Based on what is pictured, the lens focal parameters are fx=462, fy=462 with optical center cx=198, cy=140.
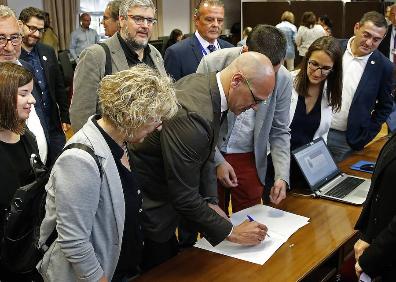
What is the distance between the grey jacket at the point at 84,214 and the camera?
1.35 meters

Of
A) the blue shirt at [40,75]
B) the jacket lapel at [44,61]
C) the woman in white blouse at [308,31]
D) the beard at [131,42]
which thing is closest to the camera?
the beard at [131,42]

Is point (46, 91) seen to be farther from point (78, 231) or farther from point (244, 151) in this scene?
point (78, 231)

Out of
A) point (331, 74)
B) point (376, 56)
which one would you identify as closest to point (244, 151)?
point (331, 74)

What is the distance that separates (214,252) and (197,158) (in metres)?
0.44

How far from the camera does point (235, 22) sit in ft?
41.4

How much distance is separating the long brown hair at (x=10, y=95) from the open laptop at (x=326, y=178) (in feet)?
4.28

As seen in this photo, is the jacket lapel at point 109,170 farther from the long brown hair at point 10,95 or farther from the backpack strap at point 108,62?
the backpack strap at point 108,62

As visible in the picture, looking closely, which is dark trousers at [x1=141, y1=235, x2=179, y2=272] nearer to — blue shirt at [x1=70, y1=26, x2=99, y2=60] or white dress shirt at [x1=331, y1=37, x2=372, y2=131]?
white dress shirt at [x1=331, y1=37, x2=372, y2=131]

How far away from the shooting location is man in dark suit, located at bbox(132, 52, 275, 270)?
158 cm

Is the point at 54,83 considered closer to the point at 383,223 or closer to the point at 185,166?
the point at 185,166

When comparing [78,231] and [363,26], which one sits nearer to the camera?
[78,231]

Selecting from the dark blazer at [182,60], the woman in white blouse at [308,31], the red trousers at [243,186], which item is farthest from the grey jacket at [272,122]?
the woman in white blouse at [308,31]

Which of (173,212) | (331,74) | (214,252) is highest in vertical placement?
(331,74)

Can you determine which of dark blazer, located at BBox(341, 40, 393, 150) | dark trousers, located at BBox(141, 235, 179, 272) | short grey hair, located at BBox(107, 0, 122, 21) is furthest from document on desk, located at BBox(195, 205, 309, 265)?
short grey hair, located at BBox(107, 0, 122, 21)
